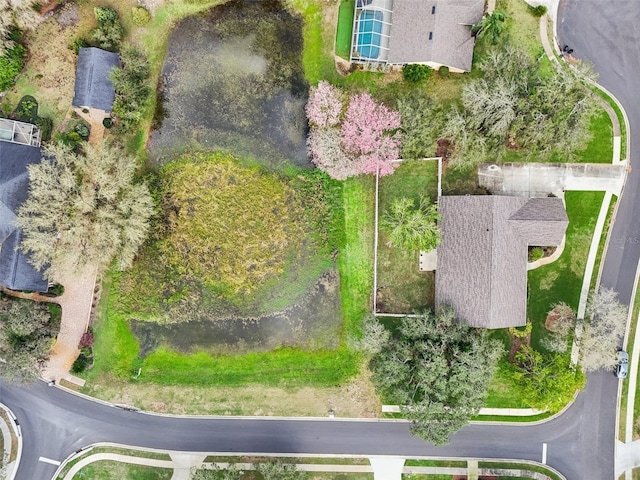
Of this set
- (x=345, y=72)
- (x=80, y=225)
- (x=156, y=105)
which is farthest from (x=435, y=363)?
(x=156, y=105)

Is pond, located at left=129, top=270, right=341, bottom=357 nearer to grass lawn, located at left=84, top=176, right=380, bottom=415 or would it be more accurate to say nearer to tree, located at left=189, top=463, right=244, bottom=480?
grass lawn, located at left=84, top=176, right=380, bottom=415

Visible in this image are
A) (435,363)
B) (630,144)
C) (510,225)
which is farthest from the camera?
(630,144)

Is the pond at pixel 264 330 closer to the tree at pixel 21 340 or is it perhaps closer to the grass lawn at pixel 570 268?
the tree at pixel 21 340

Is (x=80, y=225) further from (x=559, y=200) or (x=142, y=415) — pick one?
(x=559, y=200)

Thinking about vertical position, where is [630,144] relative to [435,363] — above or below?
above

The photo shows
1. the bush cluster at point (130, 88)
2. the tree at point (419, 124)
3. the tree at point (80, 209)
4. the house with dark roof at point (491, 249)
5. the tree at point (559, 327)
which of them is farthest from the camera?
the bush cluster at point (130, 88)

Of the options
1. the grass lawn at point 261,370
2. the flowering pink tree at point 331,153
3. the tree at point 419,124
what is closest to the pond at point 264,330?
the grass lawn at point 261,370

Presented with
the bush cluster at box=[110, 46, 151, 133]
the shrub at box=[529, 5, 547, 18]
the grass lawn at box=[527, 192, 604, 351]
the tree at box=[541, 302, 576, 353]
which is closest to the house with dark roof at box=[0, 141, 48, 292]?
the bush cluster at box=[110, 46, 151, 133]
